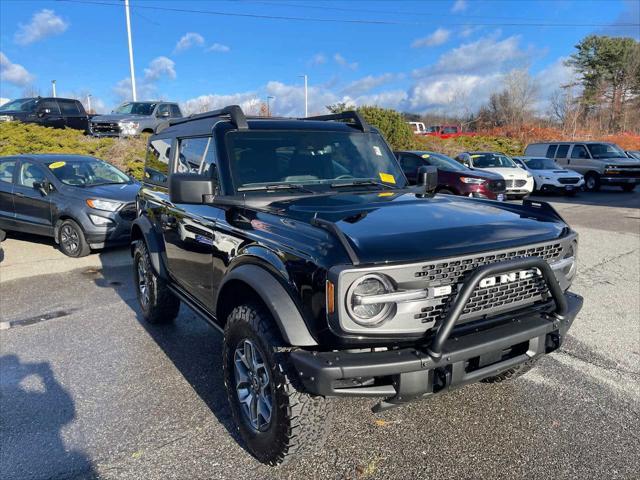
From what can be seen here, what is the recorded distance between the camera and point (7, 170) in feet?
28.9

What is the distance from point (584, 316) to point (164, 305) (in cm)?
429

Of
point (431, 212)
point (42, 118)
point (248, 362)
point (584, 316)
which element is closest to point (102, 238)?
point (248, 362)

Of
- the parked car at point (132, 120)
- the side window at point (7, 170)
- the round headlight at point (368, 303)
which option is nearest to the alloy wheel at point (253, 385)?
the round headlight at point (368, 303)

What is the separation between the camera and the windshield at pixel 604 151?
1927 centimetres

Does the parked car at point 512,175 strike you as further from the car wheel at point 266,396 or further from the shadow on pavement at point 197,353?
the car wheel at point 266,396

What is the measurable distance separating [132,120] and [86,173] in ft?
28.9

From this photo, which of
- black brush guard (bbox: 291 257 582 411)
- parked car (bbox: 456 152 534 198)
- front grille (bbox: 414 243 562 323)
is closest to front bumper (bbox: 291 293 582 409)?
black brush guard (bbox: 291 257 582 411)

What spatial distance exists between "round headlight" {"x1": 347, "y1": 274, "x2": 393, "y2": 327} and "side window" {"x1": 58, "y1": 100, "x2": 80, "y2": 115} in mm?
18824

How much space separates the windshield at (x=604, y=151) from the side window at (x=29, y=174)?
770 inches

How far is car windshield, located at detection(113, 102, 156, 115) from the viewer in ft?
58.4

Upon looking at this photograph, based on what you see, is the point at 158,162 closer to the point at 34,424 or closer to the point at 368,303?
the point at 34,424

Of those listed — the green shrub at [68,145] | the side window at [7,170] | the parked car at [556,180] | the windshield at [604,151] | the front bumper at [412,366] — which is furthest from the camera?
the windshield at [604,151]

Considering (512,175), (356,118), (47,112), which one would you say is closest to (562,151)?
(512,175)

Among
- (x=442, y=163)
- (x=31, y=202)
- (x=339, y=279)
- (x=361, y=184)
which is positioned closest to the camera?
(x=339, y=279)
